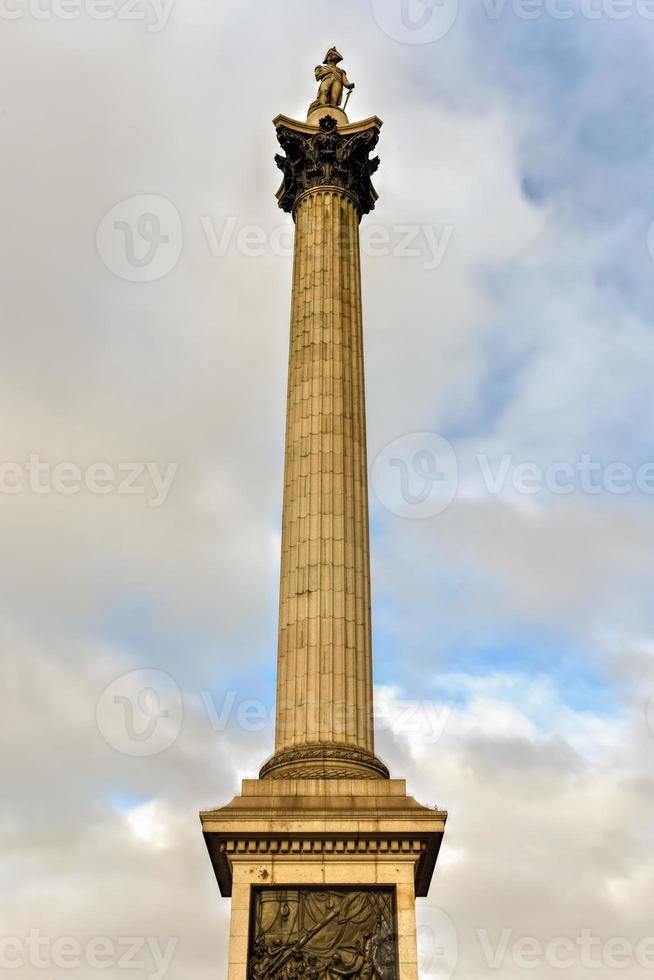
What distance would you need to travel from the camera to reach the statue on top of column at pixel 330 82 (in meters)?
36.8

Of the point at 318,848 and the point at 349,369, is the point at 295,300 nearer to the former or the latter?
the point at 349,369

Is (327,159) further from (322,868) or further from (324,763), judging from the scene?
(322,868)

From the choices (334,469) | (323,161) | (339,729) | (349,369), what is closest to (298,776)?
(339,729)

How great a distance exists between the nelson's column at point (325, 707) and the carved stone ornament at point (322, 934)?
0.03 m

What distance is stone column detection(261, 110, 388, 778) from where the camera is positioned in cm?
2470

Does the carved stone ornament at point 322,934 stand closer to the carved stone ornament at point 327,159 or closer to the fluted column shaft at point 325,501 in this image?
the fluted column shaft at point 325,501

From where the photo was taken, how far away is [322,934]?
21.1 meters

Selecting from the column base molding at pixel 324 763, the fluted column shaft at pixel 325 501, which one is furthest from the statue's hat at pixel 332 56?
the column base molding at pixel 324 763

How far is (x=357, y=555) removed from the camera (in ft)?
89.9

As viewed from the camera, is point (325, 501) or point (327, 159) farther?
point (327, 159)

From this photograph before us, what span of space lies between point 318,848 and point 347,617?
6.26 m

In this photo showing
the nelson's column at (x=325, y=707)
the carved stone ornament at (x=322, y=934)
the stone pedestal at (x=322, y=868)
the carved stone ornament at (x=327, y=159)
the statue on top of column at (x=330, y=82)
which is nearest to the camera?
the carved stone ornament at (x=322, y=934)

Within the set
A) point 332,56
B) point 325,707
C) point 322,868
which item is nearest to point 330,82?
point 332,56

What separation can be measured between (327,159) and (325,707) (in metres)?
18.7
